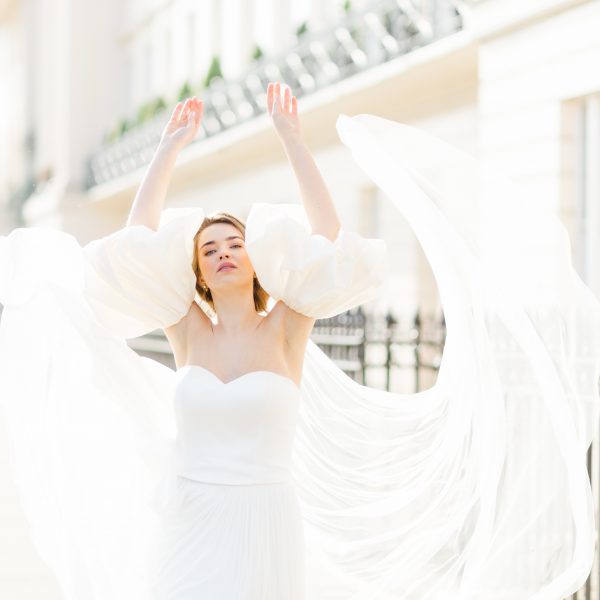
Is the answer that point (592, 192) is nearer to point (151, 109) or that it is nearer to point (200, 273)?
point (200, 273)

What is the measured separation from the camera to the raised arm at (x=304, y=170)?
3.29 metres

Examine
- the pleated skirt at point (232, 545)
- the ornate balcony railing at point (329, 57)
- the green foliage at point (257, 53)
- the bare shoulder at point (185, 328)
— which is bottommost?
the pleated skirt at point (232, 545)

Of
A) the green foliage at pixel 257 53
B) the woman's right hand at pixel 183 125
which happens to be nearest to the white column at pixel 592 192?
the woman's right hand at pixel 183 125

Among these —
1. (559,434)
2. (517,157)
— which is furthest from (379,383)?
(559,434)

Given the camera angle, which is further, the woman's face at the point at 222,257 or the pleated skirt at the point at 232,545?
the woman's face at the point at 222,257

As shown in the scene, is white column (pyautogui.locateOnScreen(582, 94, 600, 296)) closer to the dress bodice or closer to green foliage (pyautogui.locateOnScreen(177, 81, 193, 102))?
the dress bodice

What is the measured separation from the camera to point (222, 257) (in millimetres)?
3246

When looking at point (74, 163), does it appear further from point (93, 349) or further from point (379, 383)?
point (93, 349)

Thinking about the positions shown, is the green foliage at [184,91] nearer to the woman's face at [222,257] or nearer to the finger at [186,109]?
the finger at [186,109]

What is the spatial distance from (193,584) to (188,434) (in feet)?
1.34

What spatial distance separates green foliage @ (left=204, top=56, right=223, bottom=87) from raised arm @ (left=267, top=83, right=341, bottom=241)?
60.7 ft

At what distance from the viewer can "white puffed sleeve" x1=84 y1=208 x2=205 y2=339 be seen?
10.6 feet

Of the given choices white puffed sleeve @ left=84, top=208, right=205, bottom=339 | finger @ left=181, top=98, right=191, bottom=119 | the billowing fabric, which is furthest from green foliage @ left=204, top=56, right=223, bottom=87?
white puffed sleeve @ left=84, top=208, right=205, bottom=339

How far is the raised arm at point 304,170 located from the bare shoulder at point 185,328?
424mm
